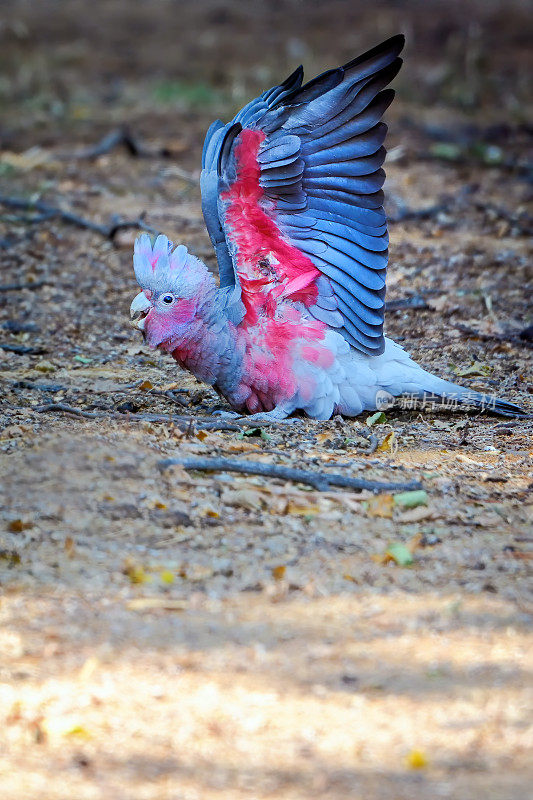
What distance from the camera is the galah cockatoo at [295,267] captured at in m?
3.96

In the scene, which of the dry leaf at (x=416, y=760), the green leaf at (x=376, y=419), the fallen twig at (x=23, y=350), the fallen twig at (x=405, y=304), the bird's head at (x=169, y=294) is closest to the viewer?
the dry leaf at (x=416, y=760)

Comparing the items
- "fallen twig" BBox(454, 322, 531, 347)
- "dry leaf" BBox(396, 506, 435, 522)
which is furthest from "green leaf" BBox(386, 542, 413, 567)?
"fallen twig" BBox(454, 322, 531, 347)

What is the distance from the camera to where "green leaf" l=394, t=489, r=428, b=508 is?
10.5 feet

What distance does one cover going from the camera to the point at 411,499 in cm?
322

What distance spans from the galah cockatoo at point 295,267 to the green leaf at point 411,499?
113 cm

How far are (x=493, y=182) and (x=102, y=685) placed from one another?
694 cm

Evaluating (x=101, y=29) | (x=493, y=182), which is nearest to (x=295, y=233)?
(x=493, y=182)

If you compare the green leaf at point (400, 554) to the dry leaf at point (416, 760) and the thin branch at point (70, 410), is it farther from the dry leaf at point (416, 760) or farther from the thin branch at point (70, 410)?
the thin branch at point (70, 410)

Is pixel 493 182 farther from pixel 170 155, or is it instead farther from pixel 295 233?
pixel 295 233

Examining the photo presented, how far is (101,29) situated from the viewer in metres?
14.5

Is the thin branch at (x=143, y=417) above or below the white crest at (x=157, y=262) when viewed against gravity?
below

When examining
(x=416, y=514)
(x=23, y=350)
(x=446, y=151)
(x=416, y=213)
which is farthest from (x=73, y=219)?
(x=416, y=514)

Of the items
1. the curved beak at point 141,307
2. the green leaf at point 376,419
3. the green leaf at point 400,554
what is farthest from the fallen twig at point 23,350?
the green leaf at point 400,554

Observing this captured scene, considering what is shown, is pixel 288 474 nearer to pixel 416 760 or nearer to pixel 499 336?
pixel 416 760
